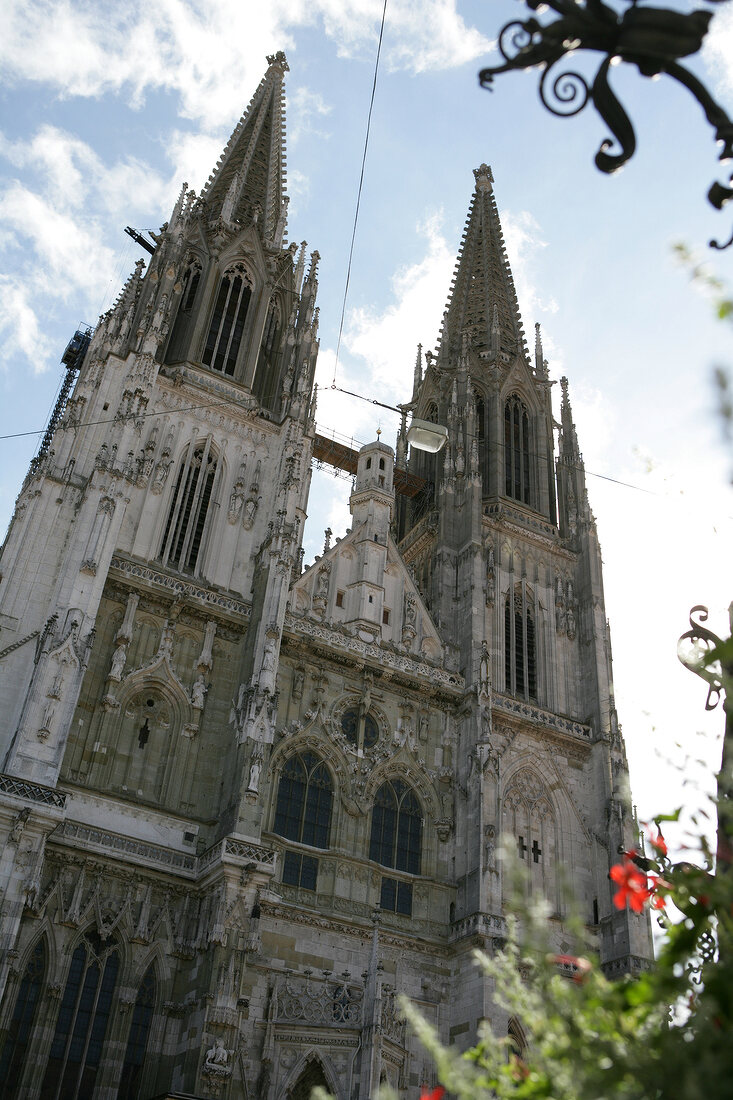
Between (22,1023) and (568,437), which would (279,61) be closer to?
(568,437)

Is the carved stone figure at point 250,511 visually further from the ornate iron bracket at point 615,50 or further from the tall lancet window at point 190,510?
the ornate iron bracket at point 615,50

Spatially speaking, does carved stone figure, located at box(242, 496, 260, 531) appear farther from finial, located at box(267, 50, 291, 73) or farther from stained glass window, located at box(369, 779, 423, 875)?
finial, located at box(267, 50, 291, 73)

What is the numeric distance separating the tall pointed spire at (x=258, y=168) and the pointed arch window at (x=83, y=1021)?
28073 mm

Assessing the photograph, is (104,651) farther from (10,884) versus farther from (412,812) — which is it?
(412,812)

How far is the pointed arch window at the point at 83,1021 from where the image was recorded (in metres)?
20.5

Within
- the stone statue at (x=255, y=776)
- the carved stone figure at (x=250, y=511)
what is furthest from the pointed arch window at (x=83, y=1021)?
the carved stone figure at (x=250, y=511)

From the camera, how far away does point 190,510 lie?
101 ft

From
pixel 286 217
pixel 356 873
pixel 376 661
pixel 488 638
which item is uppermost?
pixel 286 217

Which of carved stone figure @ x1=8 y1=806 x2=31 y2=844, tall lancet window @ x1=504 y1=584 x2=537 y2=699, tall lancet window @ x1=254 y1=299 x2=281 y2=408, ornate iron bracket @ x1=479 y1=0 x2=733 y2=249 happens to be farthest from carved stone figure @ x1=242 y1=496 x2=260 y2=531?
ornate iron bracket @ x1=479 y1=0 x2=733 y2=249

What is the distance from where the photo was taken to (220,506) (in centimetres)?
3120

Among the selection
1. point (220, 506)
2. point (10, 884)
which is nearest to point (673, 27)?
point (10, 884)

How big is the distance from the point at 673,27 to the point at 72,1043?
22236mm

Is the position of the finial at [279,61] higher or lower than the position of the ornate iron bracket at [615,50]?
higher

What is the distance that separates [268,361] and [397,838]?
1833 centimetres
